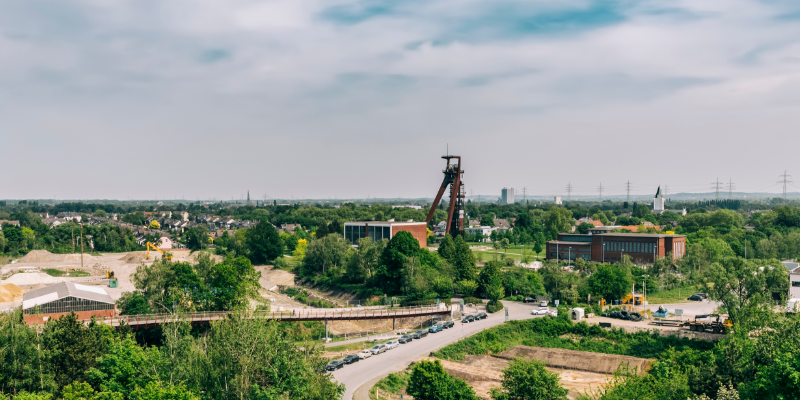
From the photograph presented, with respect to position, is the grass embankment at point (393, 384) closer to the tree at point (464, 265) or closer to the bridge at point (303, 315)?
the bridge at point (303, 315)

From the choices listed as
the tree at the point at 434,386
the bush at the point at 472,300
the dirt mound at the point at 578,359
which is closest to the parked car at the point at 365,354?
the dirt mound at the point at 578,359

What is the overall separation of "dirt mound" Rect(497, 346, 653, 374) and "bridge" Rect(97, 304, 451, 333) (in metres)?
10.2

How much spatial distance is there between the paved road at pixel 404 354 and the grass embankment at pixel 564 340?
1313 millimetres

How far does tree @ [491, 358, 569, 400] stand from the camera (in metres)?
27.1

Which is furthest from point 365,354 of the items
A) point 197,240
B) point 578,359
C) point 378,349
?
point 197,240

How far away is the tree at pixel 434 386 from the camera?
27047 mm

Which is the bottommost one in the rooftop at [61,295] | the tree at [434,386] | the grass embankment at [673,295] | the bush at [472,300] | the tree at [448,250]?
the grass embankment at [673,295]

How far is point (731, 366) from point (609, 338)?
13.7 m

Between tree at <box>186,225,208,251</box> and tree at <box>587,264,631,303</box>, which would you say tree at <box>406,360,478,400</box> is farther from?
tree at <box>186,225,208,251</box>

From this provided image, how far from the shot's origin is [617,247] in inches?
3287

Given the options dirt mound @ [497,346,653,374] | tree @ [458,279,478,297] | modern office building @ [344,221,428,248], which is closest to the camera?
dirt mound @ [497,346,653,374]

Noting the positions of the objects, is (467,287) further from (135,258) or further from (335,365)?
(135,258)

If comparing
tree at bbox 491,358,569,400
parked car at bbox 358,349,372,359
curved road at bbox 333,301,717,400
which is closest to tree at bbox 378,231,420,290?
curved road at bbox 333,301,717,400

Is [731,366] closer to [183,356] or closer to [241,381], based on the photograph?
[241,381]
